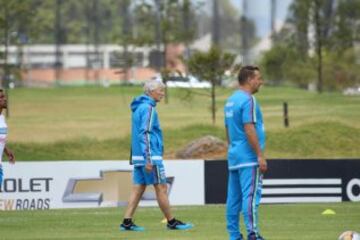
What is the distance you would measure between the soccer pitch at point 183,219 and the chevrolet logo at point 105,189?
145cm

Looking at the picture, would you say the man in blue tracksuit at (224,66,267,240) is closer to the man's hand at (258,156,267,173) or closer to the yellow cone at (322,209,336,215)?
the man's hand at (258,156,267,173)

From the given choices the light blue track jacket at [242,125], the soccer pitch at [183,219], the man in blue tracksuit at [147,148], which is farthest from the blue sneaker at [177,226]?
the light blue track jacket at [242,125]

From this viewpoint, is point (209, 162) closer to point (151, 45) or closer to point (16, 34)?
point (151, 45)

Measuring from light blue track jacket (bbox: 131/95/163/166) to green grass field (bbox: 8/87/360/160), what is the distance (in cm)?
1564

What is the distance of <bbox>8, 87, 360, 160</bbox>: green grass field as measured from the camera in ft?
105

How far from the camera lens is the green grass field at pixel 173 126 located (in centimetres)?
3206

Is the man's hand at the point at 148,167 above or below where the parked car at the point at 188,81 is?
above

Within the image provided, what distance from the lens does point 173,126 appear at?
120ft

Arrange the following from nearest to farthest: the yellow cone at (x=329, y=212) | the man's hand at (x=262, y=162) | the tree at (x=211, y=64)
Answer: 1. the man's hand at (x=262, y=162)
2. the yellow cone at (x=329, y=212)
3. the tree at (x=211, y=64)

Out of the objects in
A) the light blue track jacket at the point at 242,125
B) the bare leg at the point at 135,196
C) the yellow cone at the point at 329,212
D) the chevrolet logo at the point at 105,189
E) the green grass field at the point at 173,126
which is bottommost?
the green grass field at the point at 173,126

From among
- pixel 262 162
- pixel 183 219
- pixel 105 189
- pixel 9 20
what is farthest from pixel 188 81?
pixel 262 162

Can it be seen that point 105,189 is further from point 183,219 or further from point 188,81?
point 188,81

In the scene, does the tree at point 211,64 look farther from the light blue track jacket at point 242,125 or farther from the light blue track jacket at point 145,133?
the light blue track jacket at point 242,125

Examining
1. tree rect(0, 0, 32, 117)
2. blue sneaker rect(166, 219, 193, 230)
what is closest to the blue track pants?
blue sneaker rect(166, 219, 193, 230)
